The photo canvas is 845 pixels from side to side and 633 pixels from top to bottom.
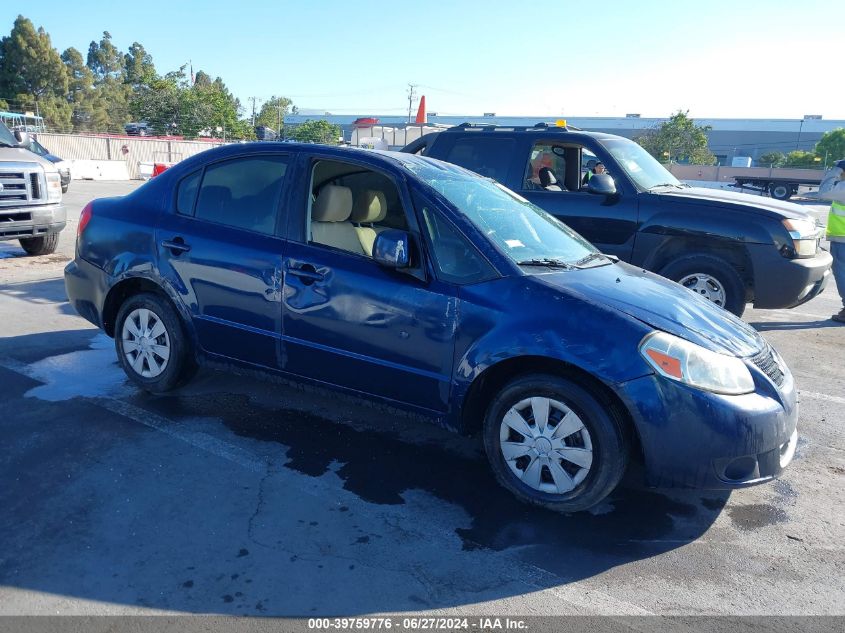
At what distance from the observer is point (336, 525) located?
328 centimetres

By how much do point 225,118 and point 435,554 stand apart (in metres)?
57.8

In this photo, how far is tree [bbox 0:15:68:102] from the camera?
59812 millimetres

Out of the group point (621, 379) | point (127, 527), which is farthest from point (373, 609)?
point (621, 379)

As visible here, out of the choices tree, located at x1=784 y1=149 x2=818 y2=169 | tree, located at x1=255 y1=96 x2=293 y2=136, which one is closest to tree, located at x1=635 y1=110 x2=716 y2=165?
tree, located at x1=784 y1=149 x2=818 y2=169

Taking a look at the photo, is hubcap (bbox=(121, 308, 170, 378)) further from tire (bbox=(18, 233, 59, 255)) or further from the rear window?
tire (bbox=(18, 233, 59, 255))

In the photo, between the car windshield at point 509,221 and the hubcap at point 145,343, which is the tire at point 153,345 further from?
the car windshield at point 509,221

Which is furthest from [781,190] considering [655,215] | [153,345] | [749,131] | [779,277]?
[749,131]

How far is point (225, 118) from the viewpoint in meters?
55.8

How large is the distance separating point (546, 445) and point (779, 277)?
4590mm

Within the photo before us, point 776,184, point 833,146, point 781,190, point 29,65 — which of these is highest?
point 29,65

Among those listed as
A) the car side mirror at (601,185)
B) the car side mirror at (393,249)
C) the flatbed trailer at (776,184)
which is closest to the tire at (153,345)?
the car side mirror at (393,249)

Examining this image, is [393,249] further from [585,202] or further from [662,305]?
[585,202]

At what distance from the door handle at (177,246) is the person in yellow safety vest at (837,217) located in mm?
7401

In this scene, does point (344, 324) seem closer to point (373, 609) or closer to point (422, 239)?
point (422, 239)
